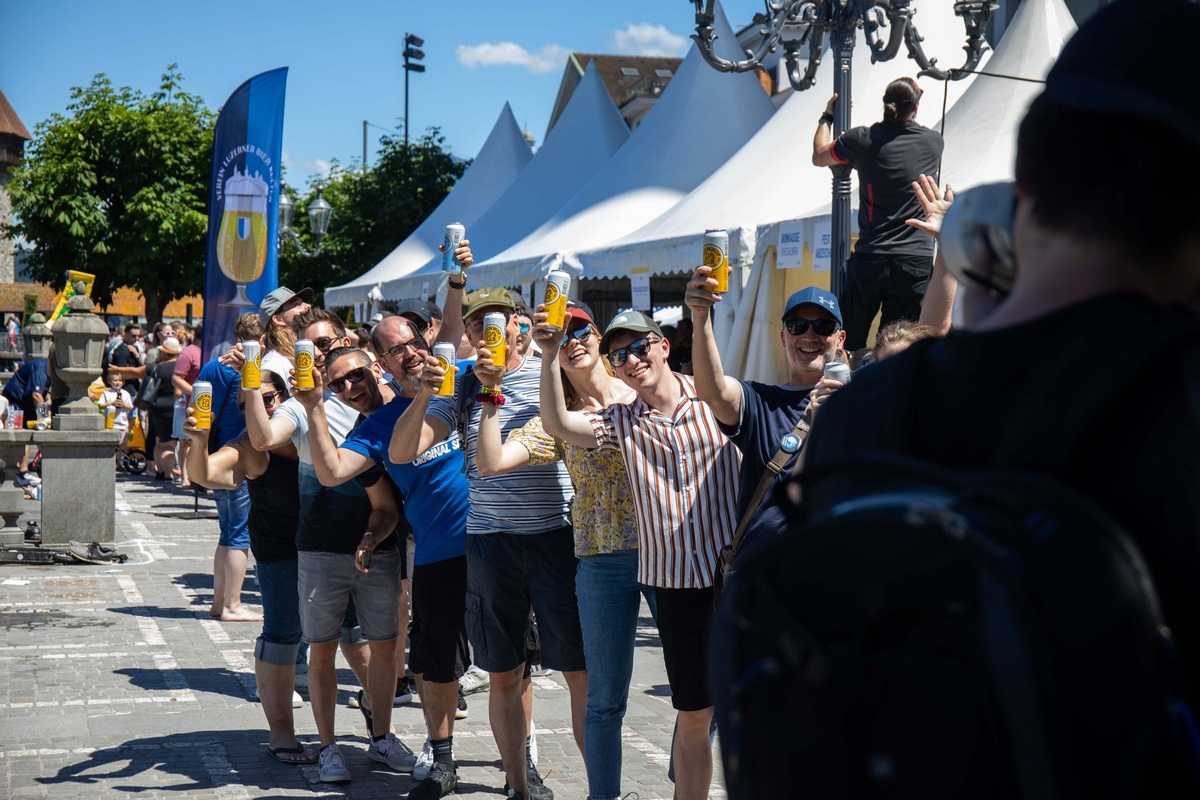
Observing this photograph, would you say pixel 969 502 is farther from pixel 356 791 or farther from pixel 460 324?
pixel 460 324

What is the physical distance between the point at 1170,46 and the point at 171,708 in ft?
21.1

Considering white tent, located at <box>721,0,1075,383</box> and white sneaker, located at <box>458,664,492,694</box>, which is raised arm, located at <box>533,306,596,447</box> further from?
white tent, located at <box>721,0,1075,383</box>

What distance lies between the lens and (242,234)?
13016mm

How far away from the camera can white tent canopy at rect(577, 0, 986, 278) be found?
10.5 meters

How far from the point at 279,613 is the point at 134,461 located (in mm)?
16131

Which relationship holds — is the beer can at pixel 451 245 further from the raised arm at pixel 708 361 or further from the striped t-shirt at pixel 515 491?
the raised arm at pixel 708 361

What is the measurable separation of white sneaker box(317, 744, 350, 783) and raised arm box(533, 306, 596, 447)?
1.98m

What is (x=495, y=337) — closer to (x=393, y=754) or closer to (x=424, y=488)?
(x=424, y=488)

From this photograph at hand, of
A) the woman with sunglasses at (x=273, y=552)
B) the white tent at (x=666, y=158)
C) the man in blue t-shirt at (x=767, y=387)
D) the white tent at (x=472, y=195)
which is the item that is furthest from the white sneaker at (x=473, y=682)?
the white tent at (x=472, y=195)

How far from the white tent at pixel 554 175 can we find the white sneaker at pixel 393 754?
12.5 metres

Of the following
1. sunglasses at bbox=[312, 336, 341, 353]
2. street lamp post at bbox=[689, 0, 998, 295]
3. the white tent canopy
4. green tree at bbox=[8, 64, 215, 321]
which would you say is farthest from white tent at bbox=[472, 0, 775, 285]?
green tree at bbox=[8, 64, 215, 321]

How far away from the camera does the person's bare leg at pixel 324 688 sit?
554cm

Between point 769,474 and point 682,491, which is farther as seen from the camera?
point 682,491

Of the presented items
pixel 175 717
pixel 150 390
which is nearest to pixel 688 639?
pixel 175 717
